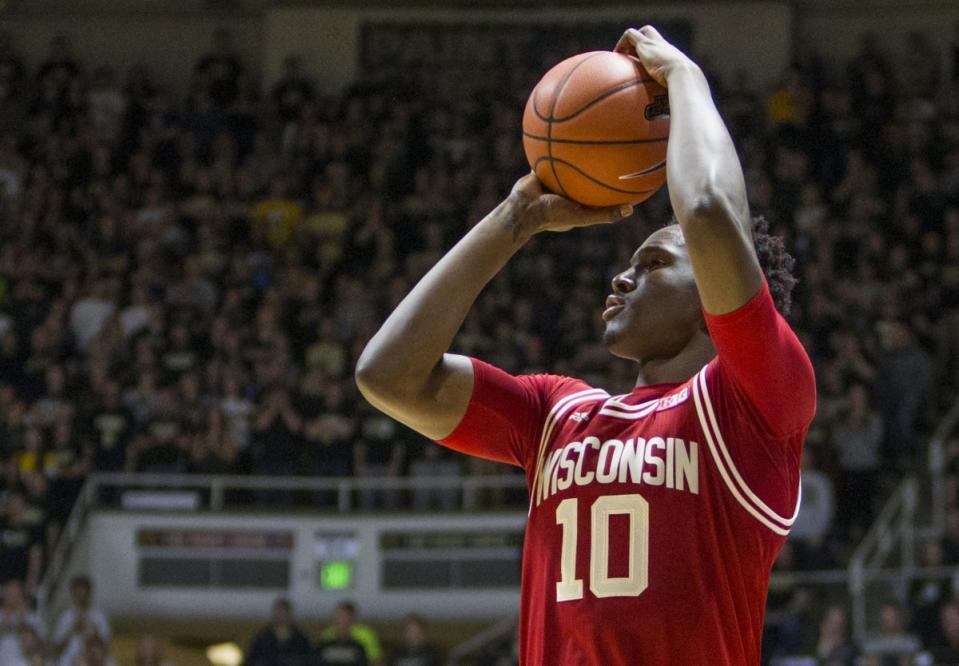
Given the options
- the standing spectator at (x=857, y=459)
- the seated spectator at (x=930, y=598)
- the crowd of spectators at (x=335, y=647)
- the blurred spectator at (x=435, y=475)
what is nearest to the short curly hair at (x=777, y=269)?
the seated spectator at (x=930, y=598)

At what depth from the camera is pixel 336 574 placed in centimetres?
1288

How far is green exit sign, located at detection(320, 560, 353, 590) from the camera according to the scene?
12844mm

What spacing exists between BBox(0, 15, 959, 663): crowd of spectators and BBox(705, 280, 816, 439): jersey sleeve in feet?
23.8

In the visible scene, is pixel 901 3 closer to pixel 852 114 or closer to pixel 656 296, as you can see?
pixel 852 114

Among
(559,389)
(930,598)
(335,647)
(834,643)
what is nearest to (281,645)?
(335,647)

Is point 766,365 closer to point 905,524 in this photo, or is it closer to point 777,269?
point 777,269

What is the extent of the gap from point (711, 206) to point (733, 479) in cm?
51

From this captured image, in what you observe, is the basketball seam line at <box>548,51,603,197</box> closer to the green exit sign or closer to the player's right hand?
the player's right hand

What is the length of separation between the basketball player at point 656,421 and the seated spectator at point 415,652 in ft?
26.7


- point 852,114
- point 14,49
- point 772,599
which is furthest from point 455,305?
point 14,49

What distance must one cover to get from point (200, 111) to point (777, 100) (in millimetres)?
6075

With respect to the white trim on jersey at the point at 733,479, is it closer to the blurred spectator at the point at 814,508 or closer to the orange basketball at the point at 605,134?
the orange basketball at the point at 605,134

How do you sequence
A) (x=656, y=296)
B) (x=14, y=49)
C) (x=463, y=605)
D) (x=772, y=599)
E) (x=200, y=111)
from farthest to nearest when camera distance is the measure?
(x=14, y=49), (x=200, y=111), (x=463, y=605), (x=772, y=599), (x=656, y=296)

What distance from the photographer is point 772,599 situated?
1087 cm
